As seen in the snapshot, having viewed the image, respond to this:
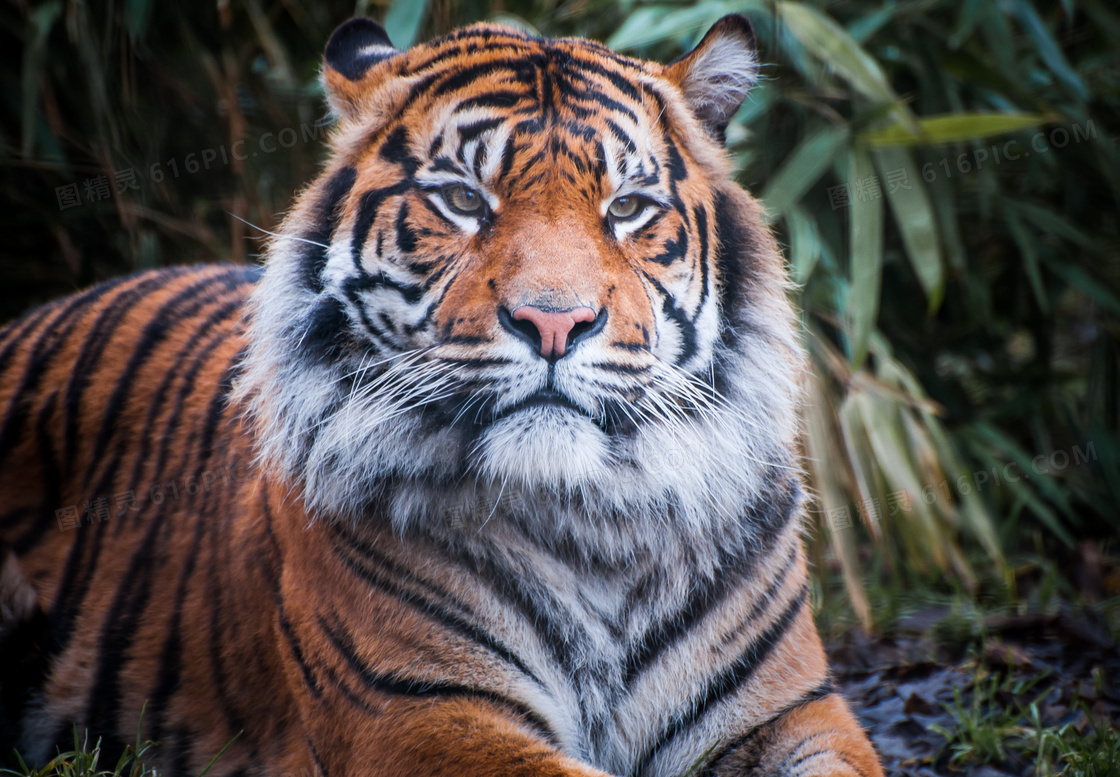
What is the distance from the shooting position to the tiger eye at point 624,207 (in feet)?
5.51

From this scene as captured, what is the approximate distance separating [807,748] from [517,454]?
702 millimetres

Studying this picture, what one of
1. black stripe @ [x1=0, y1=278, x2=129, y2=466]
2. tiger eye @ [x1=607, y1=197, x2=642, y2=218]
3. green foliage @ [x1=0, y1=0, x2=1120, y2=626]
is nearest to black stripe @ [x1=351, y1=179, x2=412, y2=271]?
tiger eye @ [x1=607, y1=197, x2=642, y2=218]

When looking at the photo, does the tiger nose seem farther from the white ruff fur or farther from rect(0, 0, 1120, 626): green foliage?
rect(0, 0, 1120, 626): green foliage

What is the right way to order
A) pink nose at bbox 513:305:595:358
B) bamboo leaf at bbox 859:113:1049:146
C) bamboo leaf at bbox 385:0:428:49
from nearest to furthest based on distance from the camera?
pink nose at bbox 513:305:595:358 → bamboo leaf at bbox 859:113:1049:146 → bamboo leaf at bbox 385:0:428:49

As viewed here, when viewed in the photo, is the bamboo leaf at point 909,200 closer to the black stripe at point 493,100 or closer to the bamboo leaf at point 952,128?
the bamboo leaf at point 952,128

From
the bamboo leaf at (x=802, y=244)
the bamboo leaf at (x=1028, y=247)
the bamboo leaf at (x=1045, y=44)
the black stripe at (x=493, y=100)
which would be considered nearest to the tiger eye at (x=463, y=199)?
the black stripe at (x=493, y=100)

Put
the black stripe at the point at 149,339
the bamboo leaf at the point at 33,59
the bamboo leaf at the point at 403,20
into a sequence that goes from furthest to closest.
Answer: the bamboo leaf at the point at 33,59, the bamboo leaf at the point at 403,20, the black stripe at the point at 149,339

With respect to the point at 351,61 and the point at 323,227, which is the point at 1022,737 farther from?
the point at 351,61

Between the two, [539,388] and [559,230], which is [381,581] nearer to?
[539,388]

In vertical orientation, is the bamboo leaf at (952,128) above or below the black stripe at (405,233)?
above

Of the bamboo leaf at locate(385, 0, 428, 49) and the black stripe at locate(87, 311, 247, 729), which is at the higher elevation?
the bamboo leaf at locate(385, 0, 428, 49)

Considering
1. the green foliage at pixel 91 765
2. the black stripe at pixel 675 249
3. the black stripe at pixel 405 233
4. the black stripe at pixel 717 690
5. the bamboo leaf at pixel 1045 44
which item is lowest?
the black stripe at pixel 717 690

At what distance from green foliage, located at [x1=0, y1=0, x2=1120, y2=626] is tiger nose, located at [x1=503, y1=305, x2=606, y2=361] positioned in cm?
135

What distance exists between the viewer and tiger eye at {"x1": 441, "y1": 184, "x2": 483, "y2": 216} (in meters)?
1.65
